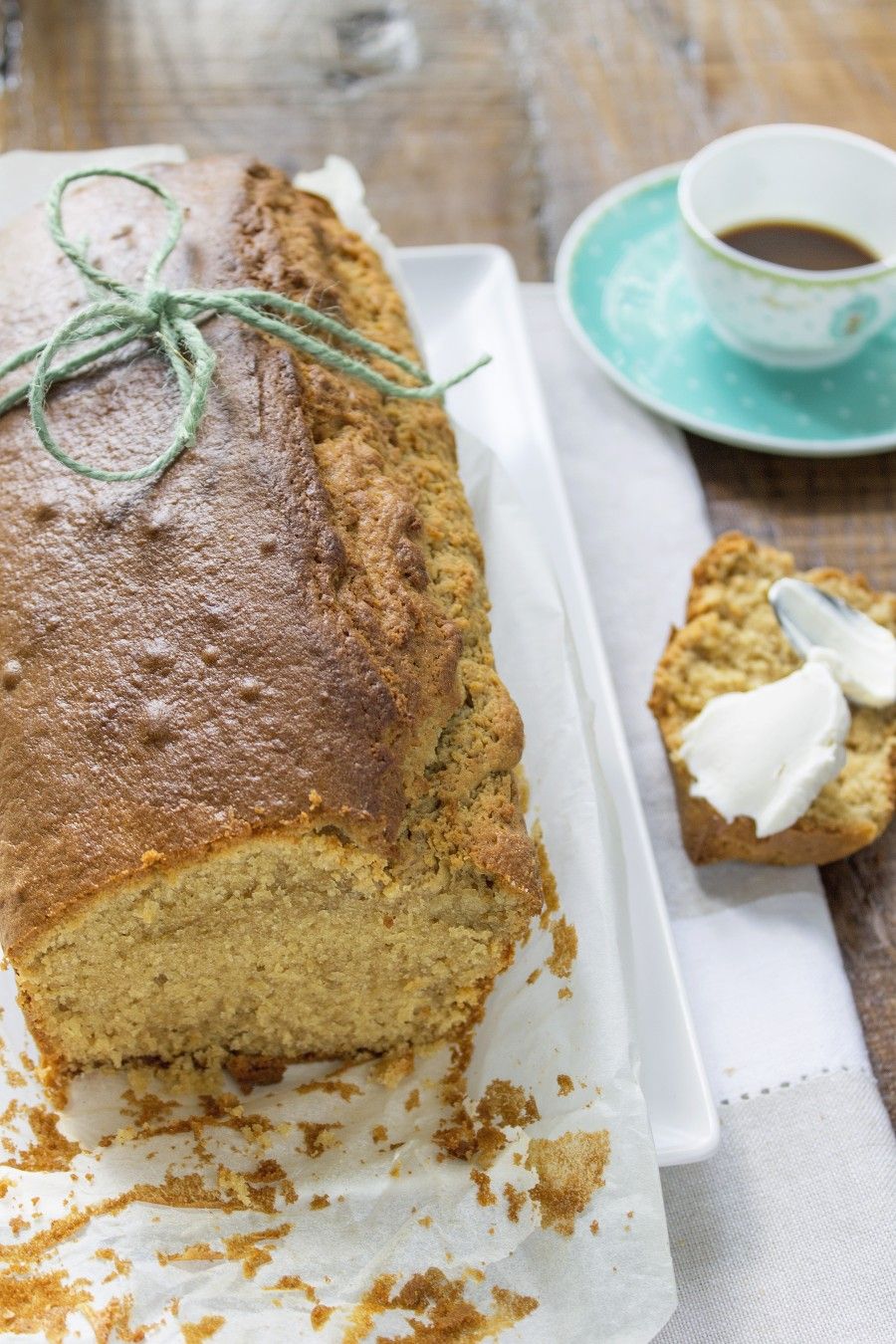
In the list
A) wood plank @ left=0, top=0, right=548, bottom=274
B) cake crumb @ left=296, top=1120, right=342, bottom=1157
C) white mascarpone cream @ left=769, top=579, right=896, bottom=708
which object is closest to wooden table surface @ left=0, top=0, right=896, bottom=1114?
wood plank @ left=0, top=0, right=548, bottom=274

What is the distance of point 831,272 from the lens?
9.92ft

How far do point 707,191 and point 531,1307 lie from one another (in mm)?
2505

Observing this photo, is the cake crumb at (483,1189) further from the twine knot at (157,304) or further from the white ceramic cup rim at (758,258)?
the white ceramic cup rim at (758,258)

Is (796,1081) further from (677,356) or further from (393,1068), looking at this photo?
(677,356)

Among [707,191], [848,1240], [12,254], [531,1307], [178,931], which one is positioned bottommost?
[848,1240]

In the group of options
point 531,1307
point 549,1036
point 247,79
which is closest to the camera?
point 531,1307

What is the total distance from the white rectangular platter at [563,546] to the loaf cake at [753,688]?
15 cm

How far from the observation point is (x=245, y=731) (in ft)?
6.09

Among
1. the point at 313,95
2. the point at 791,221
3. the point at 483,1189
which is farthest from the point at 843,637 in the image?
the point at 313,95

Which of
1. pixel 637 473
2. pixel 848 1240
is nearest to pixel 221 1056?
pixel 848 1240

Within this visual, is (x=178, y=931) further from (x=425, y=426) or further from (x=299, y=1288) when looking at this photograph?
(x=425, y=426)

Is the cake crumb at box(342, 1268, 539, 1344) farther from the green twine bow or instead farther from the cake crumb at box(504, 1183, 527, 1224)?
the green twine bow

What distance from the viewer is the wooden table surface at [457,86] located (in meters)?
3.68

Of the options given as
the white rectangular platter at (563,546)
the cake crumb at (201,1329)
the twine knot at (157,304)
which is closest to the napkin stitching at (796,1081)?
the white rectangular platter at (563,546)
